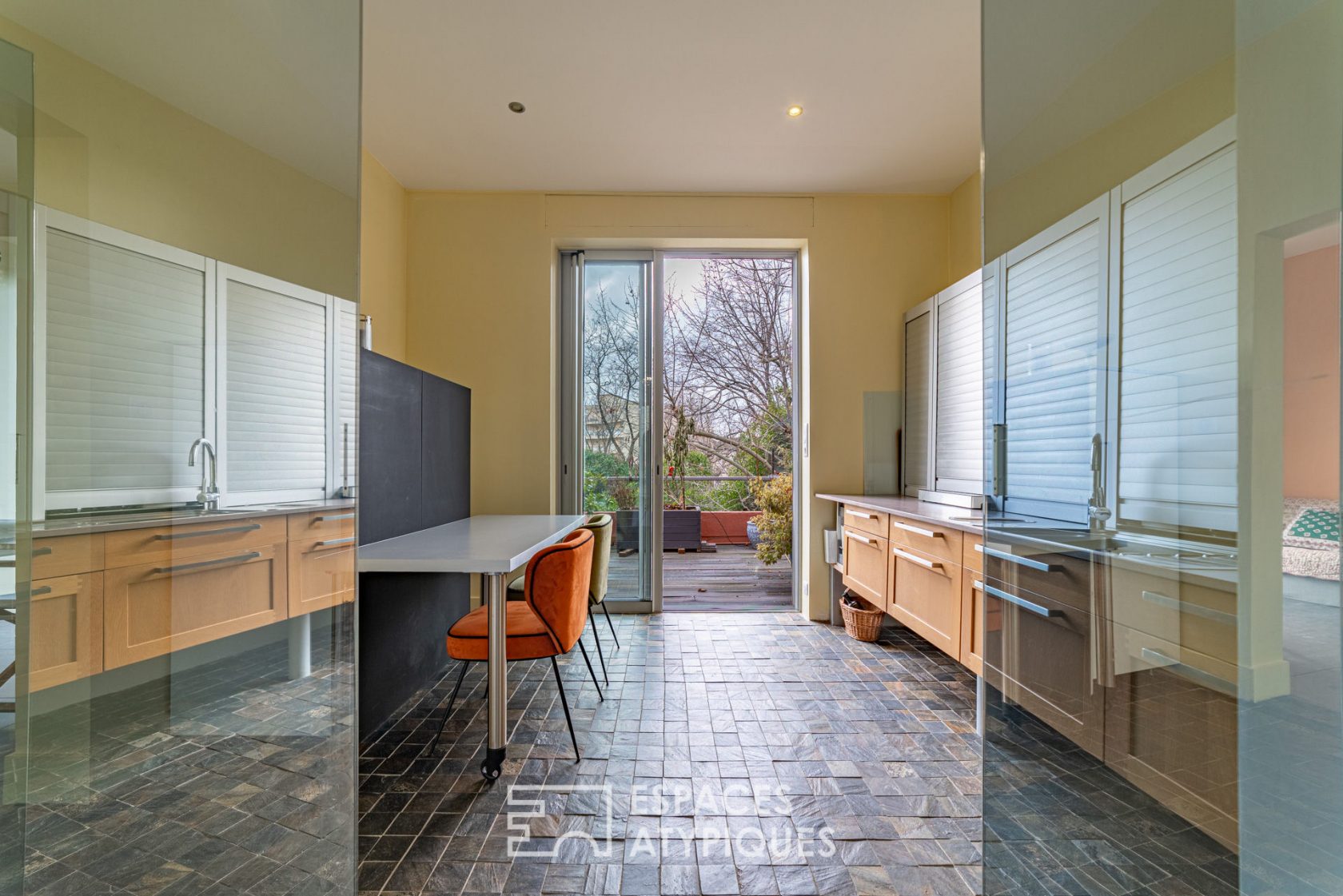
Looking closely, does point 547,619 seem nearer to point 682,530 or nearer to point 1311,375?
point 1311,375

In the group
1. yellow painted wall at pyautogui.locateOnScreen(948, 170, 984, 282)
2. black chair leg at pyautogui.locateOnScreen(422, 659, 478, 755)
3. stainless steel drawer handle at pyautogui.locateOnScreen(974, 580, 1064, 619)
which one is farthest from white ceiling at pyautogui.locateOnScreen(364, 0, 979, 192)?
black chair leg at pyautogui.locateOnScreen(422, 659, 478, 755)

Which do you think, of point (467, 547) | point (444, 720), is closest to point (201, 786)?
point (467, 547)

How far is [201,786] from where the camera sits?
2.34ft

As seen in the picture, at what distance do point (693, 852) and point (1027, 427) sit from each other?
1.44 m

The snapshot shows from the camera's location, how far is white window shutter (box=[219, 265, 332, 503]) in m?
0.81

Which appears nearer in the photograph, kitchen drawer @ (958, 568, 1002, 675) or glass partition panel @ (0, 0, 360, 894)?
glass partition panel @ (0, 0, 360, 894)

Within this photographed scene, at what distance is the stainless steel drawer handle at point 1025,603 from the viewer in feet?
3.03

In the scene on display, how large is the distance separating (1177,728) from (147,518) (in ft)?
4.21

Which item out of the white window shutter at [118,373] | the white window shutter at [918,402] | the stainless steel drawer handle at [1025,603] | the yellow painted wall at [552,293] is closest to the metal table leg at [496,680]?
the white window shutter at [118,373]

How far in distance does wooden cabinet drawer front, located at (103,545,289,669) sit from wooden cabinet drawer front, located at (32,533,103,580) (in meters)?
0.03

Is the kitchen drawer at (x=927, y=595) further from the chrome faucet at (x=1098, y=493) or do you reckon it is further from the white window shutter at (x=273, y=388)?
the white window shutter at (x=273, y=388)

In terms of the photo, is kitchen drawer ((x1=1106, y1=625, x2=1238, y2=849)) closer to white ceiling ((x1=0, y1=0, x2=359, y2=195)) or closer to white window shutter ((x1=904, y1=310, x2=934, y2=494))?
white ceiling ((x1=0, y1=0, x2=359, y2=195))

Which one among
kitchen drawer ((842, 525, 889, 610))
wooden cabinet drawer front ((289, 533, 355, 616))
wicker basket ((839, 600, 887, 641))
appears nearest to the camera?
wooden cabinet drawer front ((289, 533, 355, 616))

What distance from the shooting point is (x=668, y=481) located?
738 cm
